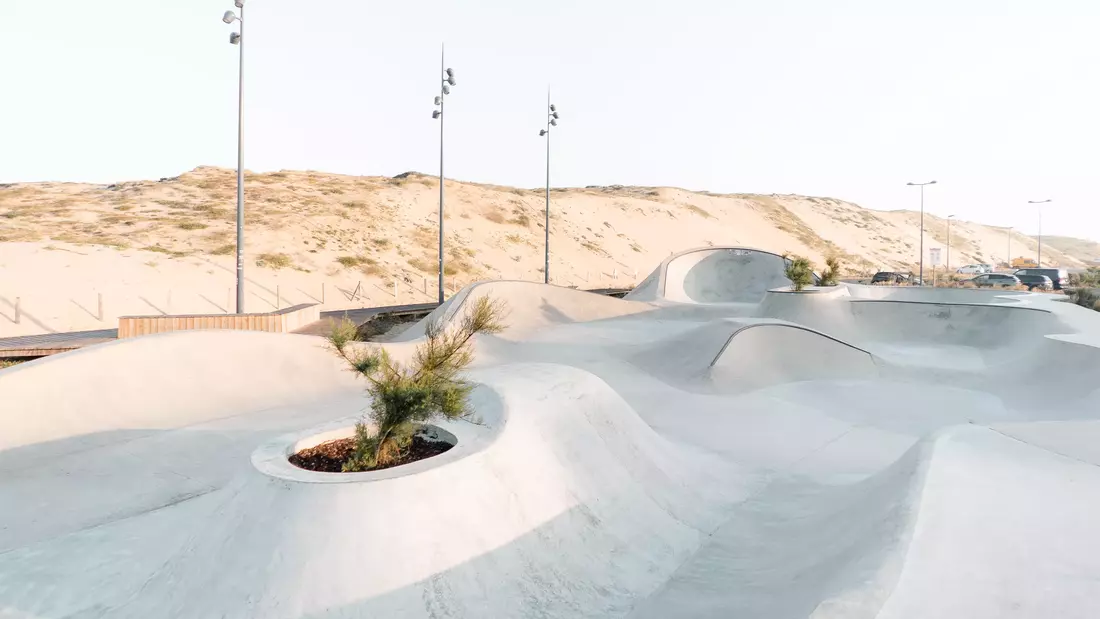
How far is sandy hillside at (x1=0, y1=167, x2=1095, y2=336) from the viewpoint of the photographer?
30.4 meters

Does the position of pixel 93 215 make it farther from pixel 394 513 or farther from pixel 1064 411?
pixel 1064 411

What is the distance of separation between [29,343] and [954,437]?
21.4m

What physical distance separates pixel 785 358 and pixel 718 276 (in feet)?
72.8

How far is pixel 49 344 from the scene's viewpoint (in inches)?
653

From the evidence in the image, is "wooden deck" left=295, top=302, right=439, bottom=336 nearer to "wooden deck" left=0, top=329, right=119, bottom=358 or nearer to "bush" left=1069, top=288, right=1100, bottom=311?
"wooden deck" left=0, top=329, right=119, bottom=358

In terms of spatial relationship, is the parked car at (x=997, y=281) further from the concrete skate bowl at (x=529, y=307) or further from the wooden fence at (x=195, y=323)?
the wooden fence at (x=195, y=323)

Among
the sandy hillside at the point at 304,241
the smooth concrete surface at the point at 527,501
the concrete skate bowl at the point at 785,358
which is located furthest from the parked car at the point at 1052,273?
the smooth concrete surface at the point at 527,501

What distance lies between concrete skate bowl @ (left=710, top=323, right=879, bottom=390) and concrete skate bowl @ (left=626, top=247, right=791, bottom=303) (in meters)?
17.5

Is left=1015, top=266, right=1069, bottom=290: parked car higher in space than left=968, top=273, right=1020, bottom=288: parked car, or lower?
higher

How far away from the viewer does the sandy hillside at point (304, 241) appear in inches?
1197

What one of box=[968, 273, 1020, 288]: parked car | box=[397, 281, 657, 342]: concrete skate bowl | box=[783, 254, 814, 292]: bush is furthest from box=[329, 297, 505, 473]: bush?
box=[968, 273, 1020, 288]: parked car

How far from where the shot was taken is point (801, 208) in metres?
123

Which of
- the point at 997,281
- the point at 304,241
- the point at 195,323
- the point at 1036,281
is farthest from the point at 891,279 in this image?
the point at 195,323

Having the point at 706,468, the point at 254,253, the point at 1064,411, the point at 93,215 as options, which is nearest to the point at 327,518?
the point at 706,468
